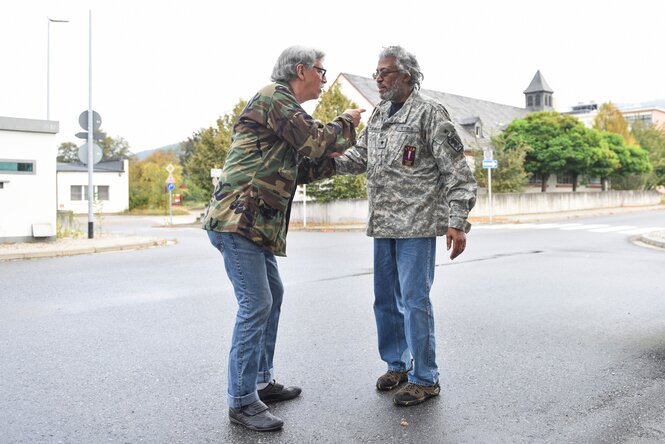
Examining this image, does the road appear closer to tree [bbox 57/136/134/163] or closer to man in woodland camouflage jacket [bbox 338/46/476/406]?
man in woodland camouflage jacket [bbox 338/46/476/406]

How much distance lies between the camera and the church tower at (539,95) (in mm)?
72375

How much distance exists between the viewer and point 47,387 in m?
3.81

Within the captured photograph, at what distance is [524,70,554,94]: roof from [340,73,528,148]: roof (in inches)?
386

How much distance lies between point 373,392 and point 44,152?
1391 centimetres

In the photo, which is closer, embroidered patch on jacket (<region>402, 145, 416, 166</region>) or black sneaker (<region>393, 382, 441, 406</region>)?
black sneaker (<region>393, 382, 441, 406</region>)

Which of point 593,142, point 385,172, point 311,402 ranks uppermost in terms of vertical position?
point 593,142

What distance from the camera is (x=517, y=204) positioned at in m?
31.8

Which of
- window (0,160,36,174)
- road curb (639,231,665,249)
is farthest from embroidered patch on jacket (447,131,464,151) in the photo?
window (0,160,36,174)

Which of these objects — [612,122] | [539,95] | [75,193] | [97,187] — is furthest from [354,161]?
[539,95]

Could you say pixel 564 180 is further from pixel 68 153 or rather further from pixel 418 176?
pixel 68 153

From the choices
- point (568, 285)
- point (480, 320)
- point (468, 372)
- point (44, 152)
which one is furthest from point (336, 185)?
point (468, 372)

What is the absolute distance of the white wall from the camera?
1451 cm

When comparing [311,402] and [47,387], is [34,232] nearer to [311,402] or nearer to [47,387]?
[47,387]

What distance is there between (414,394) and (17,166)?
46.1 ft
